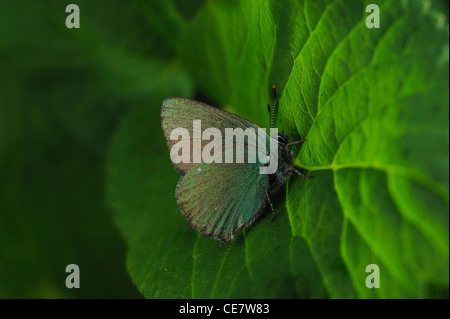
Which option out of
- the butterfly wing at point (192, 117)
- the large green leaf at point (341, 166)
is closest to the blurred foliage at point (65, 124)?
the large green leaf at point (341, 166)

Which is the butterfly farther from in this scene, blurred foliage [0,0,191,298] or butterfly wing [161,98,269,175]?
blurred foliage [0,0,191,298]

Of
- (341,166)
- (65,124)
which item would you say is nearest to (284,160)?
(341,166)

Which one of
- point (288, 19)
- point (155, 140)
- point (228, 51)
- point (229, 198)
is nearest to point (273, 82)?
point (288, 19)

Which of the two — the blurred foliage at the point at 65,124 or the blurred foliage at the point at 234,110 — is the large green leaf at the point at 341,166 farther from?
the blurred foliage at the point at 65,124

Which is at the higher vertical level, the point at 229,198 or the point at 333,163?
the point at 333,163

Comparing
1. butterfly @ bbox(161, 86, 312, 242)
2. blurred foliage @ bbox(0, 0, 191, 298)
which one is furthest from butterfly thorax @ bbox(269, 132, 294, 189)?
blurred foliage @ bbox(0, 0, 191, 298)

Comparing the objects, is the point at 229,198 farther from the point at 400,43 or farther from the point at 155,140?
the point at 155,140
